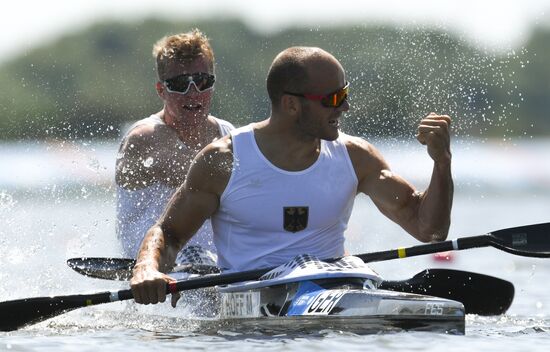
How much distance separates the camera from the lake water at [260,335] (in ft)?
27.7

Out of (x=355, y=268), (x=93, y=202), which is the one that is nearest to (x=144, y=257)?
(x=355, y=268)

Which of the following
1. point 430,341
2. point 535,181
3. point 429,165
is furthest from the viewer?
point 535,181

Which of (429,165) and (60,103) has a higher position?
(60,103)

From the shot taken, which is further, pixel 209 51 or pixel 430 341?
pixel 209 51

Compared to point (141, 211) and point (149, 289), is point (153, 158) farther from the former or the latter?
point (149, 289)

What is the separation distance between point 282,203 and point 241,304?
75cm

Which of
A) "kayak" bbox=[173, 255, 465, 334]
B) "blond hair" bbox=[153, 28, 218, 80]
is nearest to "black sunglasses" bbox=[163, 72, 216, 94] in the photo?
"blond hair" bbox=[153, 28, 218, 80]

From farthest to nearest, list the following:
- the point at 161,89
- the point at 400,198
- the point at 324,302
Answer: the point at 161,89 < the point at 400,198 < the point at 324,302

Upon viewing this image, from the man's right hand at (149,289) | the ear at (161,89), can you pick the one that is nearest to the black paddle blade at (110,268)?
the man's right hand at (149,289)

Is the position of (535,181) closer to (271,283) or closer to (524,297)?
(524,297)

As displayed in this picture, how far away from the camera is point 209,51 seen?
1107cm

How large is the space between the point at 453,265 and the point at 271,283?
8197 mm

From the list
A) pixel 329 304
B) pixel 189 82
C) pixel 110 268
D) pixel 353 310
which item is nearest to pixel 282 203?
pixel 329 304

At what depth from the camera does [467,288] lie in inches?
404
